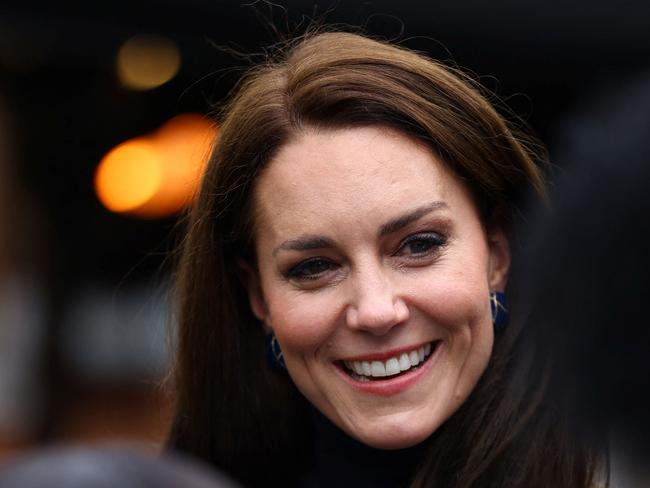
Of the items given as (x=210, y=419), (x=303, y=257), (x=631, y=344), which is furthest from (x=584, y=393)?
(x=210, y=419)

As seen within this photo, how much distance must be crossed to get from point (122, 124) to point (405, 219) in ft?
18.6

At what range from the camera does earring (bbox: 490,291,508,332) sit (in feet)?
8.68

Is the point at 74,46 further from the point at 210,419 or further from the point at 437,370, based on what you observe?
the point at 437,370

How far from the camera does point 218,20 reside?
640 centimetres

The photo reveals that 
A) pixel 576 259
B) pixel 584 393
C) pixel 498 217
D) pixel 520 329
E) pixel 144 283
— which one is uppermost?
pixel 144 283

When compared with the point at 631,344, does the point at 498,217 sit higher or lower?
higher

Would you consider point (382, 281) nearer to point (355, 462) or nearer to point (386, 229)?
point (386, 229)

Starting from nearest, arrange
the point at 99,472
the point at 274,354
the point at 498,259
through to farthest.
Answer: the point at 99,472
the point at 498,259
the point at 274,354

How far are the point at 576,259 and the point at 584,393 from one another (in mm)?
181

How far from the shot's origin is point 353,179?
8.37 ft

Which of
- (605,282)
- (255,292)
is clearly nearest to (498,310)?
(255,292)

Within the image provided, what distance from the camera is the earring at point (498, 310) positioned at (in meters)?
2.64

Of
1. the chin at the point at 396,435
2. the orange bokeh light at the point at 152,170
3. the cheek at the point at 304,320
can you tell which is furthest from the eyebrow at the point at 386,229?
the orange bokeh light at the point at 152,170

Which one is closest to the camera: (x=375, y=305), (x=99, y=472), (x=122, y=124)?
(x=99, y=472)
